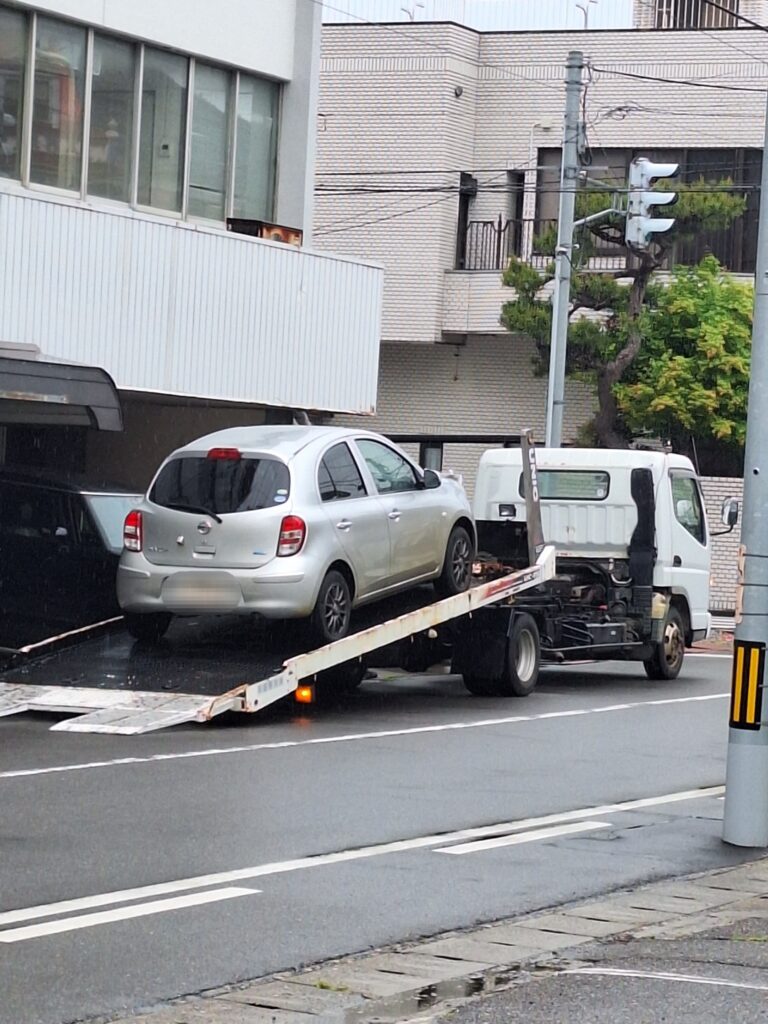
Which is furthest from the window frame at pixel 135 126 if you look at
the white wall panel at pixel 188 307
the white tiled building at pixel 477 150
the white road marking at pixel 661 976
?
the white road marking at pixel 661 976

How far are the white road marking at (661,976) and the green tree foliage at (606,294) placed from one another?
82.7ft

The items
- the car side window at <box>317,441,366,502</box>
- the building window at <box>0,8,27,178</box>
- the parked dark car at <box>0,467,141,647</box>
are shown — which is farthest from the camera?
the building window at <box>0,8,27,178</box>

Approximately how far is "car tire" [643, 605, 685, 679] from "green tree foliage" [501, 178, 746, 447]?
11.9 m

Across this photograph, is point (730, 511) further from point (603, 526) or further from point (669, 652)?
point (669, 652)

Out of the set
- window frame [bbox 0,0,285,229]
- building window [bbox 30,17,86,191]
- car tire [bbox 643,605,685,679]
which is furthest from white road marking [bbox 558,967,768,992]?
building window [bbox 30,17,86,191]

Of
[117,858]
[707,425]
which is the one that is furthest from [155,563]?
[707,425]

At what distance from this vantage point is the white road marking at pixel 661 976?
683cm

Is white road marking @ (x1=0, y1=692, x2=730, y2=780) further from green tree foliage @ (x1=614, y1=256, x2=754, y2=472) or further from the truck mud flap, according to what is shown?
green tree foliage @ (x1=614, y1=256, x2=754, y2=472)

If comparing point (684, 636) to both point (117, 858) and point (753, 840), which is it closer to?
point (753, 840)

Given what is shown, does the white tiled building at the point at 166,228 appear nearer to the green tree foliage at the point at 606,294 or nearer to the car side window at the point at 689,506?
the car side window at the point at 689,506

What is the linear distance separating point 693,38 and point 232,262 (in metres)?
17.3

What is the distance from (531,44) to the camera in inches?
1462

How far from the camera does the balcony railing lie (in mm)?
35094

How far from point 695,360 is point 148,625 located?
19.2 meters
